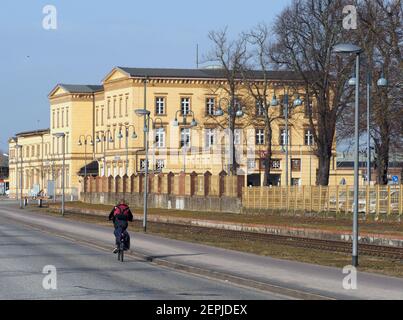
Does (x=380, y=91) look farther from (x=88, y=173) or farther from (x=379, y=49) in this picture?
(x=88, y=173)

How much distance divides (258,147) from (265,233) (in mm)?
62229

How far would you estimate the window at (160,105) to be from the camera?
126 m

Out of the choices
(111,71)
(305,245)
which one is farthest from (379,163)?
(111,71)

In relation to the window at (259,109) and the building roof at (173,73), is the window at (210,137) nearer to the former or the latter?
the building roof at (173,73)

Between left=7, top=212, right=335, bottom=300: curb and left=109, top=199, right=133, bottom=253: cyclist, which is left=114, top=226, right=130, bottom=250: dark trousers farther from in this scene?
left=7, top=212, right=335, bottom=300: curb

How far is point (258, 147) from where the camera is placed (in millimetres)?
114312

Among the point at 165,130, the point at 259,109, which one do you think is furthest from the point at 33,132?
the point at 259,109

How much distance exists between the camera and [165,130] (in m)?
121

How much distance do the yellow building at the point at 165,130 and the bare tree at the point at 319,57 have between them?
31.1ft

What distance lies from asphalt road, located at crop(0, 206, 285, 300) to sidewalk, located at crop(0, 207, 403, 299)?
0.63 metres

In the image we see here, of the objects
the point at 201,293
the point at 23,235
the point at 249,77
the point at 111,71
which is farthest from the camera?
the point at 111,71

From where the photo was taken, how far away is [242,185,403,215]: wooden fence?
56.2 metres

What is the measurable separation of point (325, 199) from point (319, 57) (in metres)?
10.6

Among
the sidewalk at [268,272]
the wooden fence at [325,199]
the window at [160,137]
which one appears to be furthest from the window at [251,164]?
the sidewalk at [268,272]
